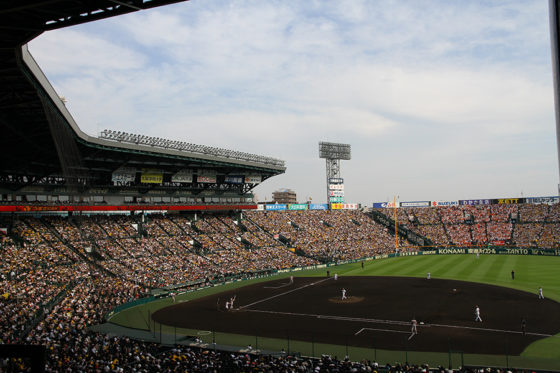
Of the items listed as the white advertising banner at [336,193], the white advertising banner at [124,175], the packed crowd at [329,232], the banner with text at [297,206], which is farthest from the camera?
the white advertising banner at [336,193]

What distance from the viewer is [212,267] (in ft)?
184

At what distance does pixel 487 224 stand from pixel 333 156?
126ft

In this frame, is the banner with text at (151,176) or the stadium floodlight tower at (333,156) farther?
the stadium floodlight tower at (333,156)

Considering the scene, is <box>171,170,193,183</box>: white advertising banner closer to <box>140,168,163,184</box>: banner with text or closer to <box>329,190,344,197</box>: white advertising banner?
<box>140,168,163,184</box>: banner with text

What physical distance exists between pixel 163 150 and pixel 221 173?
16.8 metres

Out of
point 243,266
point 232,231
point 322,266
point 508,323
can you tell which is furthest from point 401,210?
point 508,323

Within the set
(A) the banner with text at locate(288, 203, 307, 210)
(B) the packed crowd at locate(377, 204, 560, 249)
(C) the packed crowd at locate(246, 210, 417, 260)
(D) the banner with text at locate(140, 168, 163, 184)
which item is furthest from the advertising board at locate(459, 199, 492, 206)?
(D) the banner with text at locate(140, 168, 163, 184)

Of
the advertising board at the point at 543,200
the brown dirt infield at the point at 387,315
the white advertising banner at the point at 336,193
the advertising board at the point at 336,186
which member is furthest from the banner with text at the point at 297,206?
the advertising board at the point at 543,200

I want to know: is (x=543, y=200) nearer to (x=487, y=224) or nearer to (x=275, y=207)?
(x=487, y=224)

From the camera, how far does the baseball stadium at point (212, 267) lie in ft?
72.1

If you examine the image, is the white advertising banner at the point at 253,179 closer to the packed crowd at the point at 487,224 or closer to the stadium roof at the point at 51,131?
the stadium roof at the point at 51,131

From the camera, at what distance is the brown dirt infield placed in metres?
28.2

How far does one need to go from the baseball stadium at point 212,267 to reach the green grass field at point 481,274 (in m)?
0.24

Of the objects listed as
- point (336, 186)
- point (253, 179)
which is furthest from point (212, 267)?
point (336, 186)
